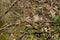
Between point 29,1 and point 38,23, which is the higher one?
point 29,1

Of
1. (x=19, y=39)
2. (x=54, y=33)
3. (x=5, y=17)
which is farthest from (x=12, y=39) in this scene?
(x=54, y=33)

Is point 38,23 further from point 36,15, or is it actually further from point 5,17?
point 5,17

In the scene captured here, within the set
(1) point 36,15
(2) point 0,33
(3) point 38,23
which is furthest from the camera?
(1) point 36,15

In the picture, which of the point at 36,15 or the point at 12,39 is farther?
the point at 36,15

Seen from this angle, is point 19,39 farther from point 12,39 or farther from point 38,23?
point 38,23

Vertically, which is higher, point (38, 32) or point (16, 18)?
point (16, 18)

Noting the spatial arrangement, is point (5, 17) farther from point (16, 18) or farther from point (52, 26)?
point (52, 26)

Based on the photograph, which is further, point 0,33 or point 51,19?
point 51,19

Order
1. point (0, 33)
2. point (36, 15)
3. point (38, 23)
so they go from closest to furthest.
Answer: point (0, 33), point (38, 23), point (36, 15)

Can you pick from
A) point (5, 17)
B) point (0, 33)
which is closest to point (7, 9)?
point (5, 17)
